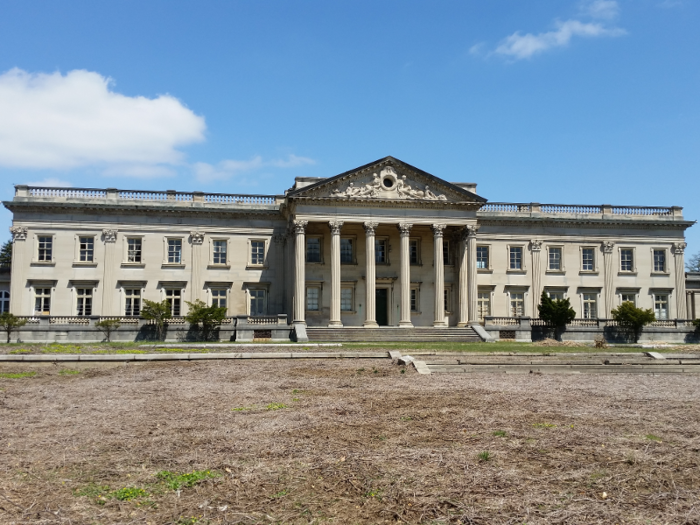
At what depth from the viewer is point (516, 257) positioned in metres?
47.9

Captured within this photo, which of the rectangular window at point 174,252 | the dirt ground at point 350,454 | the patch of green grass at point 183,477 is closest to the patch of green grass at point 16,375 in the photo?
the dirt ground at point 350,454

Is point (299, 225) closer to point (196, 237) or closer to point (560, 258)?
point (196, 237)

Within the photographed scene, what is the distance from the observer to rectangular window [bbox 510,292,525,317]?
47.2m

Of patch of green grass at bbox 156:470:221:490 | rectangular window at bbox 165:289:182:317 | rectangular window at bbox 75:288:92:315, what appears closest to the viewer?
patch of green grass at bbox 156:470:221:490

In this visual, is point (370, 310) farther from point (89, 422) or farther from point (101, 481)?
point (101, 481)

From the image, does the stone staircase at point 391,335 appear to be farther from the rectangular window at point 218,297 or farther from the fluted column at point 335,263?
the rectangular window at point 218,297

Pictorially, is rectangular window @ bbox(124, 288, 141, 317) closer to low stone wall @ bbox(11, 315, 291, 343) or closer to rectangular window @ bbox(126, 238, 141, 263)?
rectangular window @ bbox(126, 238, 141, 263)

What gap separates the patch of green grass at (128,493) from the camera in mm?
6664

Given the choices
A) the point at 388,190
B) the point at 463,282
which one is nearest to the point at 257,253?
the point at 388,190

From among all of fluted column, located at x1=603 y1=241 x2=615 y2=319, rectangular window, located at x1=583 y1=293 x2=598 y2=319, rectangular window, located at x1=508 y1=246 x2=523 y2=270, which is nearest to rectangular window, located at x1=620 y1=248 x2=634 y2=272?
fluted column, located at x1=603 y1=241 x2=615 y2=319

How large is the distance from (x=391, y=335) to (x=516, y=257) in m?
15.1

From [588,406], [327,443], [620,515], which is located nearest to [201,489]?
[327,443]

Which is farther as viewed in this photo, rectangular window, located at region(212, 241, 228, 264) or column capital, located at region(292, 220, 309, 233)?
rectangular window, located at region(212, 241, 228, 264)

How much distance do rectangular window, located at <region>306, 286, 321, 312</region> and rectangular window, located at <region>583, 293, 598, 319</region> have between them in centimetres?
2111
